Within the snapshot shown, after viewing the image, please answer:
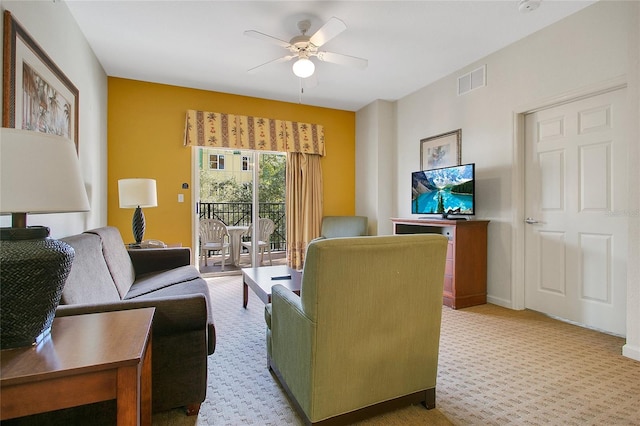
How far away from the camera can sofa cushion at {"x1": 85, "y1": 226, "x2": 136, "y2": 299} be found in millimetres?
2211

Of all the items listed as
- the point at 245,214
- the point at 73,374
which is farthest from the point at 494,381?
the point at 245,214

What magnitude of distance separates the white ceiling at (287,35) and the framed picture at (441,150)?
0.61 meters

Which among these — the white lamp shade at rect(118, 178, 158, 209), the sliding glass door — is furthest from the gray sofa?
the sliding glass door

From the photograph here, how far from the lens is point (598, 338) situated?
2.48 m

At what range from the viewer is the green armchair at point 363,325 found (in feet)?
4.16

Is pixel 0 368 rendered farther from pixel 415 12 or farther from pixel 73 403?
pixel 415 12

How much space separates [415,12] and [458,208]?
1987 millimetres

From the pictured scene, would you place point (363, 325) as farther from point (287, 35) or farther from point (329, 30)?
point (287, 35)

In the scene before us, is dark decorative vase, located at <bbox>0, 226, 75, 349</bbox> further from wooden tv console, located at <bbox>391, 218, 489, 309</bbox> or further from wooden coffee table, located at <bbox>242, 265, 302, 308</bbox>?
wooden tv console, located at <bbox>391, 218, 489, 309</bbox>

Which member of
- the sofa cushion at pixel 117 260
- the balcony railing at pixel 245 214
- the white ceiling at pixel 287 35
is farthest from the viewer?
the balcony railing at pixel 245 214

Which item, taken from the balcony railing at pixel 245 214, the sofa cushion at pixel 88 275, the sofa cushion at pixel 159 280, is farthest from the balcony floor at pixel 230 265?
the sofa cushion at pixel 88 275

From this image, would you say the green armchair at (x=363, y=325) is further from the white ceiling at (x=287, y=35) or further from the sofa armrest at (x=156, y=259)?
the white ceiling at (x=287, y=35)

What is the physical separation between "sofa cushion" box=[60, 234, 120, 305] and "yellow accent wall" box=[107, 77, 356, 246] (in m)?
2.17

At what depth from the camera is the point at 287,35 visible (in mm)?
3078
